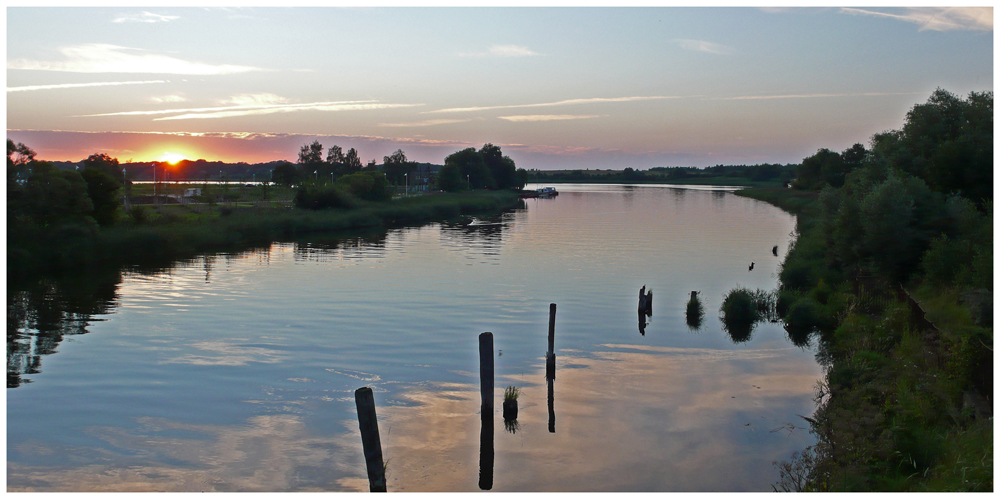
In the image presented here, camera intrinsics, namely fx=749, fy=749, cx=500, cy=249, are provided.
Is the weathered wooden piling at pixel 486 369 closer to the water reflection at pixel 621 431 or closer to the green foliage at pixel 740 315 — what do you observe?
the water reflection at pixel 621 431

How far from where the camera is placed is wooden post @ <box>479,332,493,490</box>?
14375 mm

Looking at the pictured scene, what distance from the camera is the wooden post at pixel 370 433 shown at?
10.9 meters

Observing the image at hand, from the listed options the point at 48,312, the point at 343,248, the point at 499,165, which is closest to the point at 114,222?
the point at 343,248

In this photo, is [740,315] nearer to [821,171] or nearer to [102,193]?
[102,193]

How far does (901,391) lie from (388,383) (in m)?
13.0

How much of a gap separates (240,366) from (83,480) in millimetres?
8540

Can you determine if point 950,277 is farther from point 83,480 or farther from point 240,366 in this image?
point 83,480

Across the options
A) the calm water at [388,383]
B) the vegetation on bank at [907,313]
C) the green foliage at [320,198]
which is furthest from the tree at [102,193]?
the vegetation on bank at [907,313]

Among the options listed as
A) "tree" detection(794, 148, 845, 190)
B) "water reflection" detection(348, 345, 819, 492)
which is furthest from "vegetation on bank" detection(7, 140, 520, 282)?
"tree" detection(794, 148, 845, 190)

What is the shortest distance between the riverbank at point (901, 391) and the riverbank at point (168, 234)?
39648mm

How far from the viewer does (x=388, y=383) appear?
2147 cm

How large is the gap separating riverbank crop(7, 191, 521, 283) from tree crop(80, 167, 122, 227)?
997 mm

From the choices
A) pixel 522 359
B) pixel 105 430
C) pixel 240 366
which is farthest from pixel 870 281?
pixel 105 430

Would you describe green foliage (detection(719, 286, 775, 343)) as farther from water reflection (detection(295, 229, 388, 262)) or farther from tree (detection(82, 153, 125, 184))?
tree (detection(82, 153, 125, 184))
